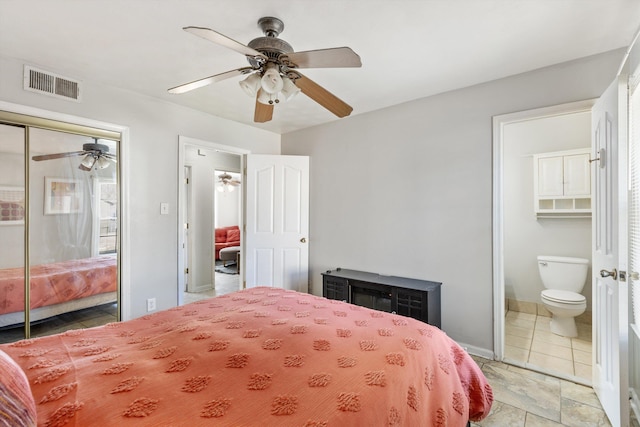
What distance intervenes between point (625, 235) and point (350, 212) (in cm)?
238

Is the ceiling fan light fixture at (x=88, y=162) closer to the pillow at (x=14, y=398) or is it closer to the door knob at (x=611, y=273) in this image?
the pillow at (x=14, y=398)

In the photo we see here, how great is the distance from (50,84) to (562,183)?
203 inches

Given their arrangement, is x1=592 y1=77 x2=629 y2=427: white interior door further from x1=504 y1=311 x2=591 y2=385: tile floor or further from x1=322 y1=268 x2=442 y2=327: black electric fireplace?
x1=322 y1=268 x2=442 y2=327: black electric fireplace

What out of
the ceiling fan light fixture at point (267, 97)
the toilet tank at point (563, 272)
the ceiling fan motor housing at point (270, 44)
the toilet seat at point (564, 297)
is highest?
the ceiling fan motor housing at point (270, 44)

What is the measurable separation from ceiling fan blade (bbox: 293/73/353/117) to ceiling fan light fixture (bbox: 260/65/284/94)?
189 millimetres

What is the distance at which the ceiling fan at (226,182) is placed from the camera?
767cm

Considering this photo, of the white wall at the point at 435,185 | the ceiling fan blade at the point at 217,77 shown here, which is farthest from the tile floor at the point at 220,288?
the ceiling fan blade at the point at 217,77

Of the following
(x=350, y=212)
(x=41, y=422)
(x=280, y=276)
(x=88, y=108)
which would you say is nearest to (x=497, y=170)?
(x=350, y=212)

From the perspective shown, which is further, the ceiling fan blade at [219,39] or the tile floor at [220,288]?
the tile floor at [220,288]

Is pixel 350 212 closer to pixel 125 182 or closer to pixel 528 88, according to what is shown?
pixel 528 88

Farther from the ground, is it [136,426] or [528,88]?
[528,88]

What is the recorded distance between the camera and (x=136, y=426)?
81cm

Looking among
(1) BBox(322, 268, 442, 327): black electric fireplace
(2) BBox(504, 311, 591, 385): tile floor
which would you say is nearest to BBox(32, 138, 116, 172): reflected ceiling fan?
(1) BBox(322, 268, 442, 327): black electric fireplace

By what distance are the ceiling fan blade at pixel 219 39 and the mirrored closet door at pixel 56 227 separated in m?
1.93
